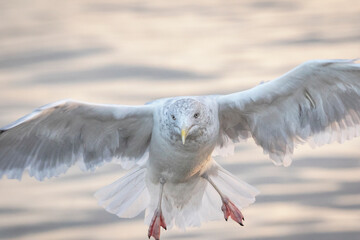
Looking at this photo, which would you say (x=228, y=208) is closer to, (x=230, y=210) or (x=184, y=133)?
(x=230, y=210)

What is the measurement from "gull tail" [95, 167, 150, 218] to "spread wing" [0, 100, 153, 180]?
0.17m

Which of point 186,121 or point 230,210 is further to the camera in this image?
point 230,210

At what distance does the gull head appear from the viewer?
5.87 meters

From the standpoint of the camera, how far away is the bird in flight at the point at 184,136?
6.06m

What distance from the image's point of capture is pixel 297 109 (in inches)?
251

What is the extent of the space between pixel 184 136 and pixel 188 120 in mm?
119

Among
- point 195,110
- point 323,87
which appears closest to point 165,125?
point 195,110

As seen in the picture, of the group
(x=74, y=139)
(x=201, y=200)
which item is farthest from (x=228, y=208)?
(x=74, y=139)

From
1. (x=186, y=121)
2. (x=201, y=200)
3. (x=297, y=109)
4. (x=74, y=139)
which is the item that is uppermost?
(x=186, y=121)

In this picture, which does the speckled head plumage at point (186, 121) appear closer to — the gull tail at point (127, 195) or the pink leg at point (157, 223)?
the pink leg at point (157, 223)

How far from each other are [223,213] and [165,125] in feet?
3.32

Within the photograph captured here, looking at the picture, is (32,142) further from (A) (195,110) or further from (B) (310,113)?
(B) (310,113)

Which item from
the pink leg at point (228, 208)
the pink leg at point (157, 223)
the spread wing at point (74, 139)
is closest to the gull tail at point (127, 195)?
the spread wing at point (74, 139)

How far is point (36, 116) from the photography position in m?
5.98
